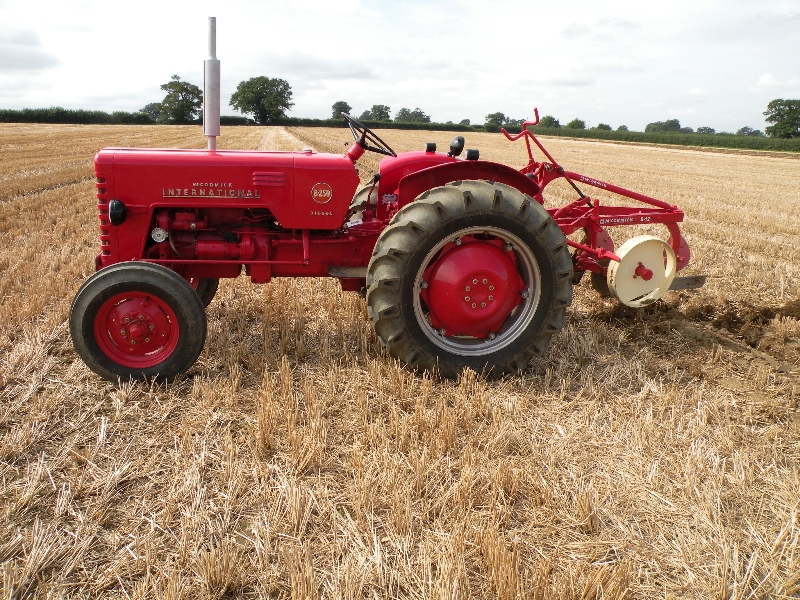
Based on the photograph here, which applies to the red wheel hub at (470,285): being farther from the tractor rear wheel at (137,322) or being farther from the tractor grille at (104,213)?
the tractor grille at (104,213)

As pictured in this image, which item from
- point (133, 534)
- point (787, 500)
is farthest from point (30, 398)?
point (787, 500)

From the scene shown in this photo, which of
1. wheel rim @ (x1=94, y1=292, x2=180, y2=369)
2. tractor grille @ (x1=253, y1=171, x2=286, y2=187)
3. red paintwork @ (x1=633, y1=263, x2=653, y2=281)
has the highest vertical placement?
tractor grille @ (x1=253, y1=171, x2=286, y2=187)

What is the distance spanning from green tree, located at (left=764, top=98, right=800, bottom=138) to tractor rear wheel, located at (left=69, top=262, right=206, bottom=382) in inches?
2495

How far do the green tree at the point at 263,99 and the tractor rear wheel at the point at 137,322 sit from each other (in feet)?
214

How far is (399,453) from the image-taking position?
113 inches

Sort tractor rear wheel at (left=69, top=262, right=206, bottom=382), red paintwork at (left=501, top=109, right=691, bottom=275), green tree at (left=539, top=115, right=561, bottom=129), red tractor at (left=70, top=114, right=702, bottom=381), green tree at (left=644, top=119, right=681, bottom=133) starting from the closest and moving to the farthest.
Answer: tractor rear wheel at (left=69, top=262, right=206, bottom=382), red tractor at (left=70, top=114, right=702, bottom=381), red paintwork at (left=501, top=109, right=691, bottom=275), green tree at (left=539, top=115, right=561, bottom=129), green tree at (left=644, top=119, right=681, bottom=133)

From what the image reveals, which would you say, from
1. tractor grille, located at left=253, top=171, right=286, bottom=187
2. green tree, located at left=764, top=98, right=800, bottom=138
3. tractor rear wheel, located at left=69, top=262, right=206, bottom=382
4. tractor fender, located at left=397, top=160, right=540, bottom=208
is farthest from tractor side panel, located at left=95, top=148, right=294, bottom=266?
green tree, located at left=764, top=98, right=800, bottom=138

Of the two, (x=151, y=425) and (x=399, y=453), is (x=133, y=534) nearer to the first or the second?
(x=151, y=425)

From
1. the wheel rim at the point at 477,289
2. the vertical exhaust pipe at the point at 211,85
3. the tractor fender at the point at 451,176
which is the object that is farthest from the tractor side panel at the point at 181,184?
the wheel rim at the point at 477,289

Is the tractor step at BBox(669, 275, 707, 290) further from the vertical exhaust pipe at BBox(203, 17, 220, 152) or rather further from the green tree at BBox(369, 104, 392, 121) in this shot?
the green tree at BBox(369, 104, 392, 121)

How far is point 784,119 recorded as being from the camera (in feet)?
176

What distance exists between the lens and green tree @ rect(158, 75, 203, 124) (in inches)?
2437

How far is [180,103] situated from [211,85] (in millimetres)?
67203

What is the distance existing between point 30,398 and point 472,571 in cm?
273
